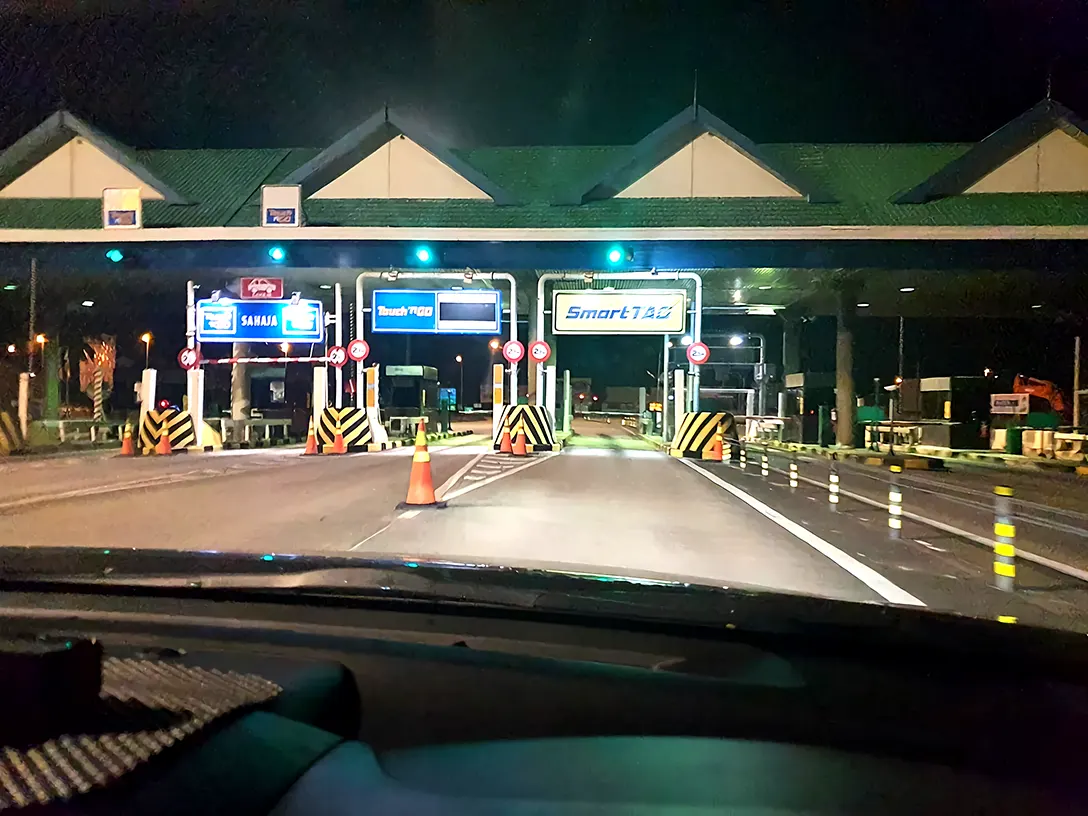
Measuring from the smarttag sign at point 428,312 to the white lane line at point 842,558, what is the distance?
14505mm

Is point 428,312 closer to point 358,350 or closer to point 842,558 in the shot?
point 358,350

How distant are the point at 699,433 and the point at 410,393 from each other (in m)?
A: 20.7

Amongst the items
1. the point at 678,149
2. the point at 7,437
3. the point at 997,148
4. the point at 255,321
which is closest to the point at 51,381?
the point at 255,321

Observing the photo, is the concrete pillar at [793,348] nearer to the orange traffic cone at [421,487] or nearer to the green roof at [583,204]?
the green roof at [583,204]

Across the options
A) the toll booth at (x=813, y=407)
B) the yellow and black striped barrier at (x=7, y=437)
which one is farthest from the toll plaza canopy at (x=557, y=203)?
the toll booth at (x=813, y=407)

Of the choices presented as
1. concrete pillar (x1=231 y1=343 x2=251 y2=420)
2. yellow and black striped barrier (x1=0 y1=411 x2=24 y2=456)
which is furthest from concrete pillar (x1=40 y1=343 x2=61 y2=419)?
yellow and black striped barrier (x1=0 y1=411 x2=24 y2=456)

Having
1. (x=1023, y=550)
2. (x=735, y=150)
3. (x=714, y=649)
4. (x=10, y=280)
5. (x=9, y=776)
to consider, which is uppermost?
(x=735, y=150)

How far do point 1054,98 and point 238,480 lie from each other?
18079mm

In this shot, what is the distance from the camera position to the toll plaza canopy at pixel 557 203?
→ 63.1 ft

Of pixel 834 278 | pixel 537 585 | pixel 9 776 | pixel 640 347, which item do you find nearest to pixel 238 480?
pixel 537 585

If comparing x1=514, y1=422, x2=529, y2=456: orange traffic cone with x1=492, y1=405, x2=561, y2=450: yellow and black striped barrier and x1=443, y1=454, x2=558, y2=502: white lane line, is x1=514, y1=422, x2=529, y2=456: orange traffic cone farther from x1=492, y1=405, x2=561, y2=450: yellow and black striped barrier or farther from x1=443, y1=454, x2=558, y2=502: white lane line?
x1=443, y1=454, x2=558, y2=502: white lane line

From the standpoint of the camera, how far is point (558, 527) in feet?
32.9

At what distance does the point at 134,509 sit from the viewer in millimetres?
11133

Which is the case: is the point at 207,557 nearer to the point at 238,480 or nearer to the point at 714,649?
the point at 714,649
